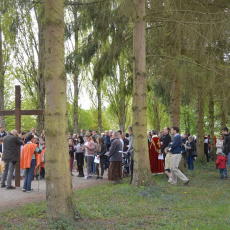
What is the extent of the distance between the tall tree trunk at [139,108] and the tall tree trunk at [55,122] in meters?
4.08

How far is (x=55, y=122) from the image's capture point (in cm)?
603

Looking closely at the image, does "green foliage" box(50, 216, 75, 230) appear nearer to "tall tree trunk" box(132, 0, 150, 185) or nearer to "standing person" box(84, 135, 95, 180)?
"tall tree trunk" box(132, 0, 150, 185)

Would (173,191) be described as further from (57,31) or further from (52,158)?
(57,31)

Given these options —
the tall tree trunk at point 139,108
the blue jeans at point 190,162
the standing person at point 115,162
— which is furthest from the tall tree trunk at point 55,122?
the blue jeans at point 190,162

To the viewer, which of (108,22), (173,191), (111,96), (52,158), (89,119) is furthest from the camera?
(89,119)

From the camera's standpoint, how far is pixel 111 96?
3195 centimetres

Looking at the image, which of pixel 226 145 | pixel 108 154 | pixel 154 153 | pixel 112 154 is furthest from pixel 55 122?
pixel 226 145

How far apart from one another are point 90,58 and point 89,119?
1705 inches

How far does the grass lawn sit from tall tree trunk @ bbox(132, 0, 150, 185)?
629 mm

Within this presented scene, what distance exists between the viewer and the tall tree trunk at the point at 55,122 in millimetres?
6016

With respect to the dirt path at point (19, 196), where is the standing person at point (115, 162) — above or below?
above

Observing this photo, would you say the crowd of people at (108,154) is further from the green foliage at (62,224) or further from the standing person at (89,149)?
the green foliage at (62,224)

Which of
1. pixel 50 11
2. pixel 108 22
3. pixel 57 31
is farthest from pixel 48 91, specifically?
pixel 108 22

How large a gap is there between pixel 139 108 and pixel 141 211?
3.67 meters
